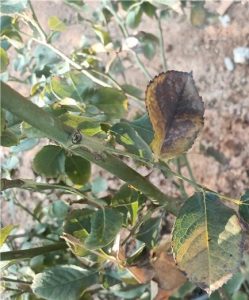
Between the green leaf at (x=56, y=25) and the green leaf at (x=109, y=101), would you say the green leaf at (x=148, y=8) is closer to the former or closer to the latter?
the green leaf at (x=56, y=25)

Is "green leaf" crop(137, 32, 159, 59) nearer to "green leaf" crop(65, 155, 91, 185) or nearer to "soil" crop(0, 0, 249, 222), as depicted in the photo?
"soil" crop(0, 0, 249, 222)

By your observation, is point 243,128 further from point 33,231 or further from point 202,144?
point 33,231

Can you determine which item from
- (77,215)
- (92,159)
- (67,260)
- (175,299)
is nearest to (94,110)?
(77,215)

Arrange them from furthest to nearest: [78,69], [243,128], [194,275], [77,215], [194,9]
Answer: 1. [243,128]
2. [194,9]
3. [78,69]
4. [77,215]
5. [194,275]

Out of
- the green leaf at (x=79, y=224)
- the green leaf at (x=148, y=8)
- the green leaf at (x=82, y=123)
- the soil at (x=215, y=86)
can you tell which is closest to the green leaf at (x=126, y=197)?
the green leaf at (x=79, y=224)

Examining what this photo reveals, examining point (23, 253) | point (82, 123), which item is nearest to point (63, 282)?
→ point (23, 253)

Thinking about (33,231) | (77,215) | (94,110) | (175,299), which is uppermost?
(94,110)
